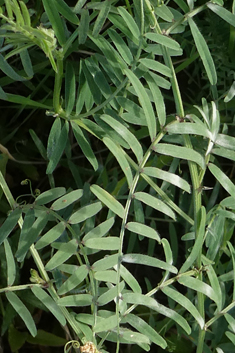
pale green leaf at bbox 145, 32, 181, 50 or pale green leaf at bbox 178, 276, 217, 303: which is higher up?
pale green leaf at bbox 145, 32, 181, 50

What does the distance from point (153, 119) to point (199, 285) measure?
0.24m

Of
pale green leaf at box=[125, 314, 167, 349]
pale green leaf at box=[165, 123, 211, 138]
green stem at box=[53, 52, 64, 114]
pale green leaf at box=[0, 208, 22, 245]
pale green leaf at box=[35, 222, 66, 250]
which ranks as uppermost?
green stem at box=[53, 52, 64, 114]

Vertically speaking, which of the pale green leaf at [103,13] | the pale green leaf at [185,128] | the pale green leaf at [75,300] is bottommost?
the pale green leaf at [75,300]

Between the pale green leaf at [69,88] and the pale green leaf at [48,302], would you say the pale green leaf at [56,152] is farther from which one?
the pale green leaf at [48,302]

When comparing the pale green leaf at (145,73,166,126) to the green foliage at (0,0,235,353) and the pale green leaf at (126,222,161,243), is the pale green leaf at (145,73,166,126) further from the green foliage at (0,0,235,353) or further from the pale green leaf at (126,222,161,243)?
the pale green leaf at (126,222,161,243)

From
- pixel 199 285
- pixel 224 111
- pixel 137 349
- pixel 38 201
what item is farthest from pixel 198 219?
pixel 137 349

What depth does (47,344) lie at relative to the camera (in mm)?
1010

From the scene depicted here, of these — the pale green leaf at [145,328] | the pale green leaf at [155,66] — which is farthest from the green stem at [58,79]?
the pale green leaf at [145,328]

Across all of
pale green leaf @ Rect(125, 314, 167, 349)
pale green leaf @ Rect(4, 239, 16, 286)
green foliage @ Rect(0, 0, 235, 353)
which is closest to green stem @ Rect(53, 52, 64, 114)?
green foliage @ Rect(0, 0, 235, 353)

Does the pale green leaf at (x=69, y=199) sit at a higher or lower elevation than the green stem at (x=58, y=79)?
lower

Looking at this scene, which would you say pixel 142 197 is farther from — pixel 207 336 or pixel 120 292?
pixel 207 336

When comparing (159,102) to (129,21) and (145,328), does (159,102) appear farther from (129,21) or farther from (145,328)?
(145,328)

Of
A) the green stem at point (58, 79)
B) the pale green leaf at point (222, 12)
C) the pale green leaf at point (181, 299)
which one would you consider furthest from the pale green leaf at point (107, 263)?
the pale green leaf at point (222, 12)

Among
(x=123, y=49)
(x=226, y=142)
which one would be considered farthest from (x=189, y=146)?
(x=123, y=49)
